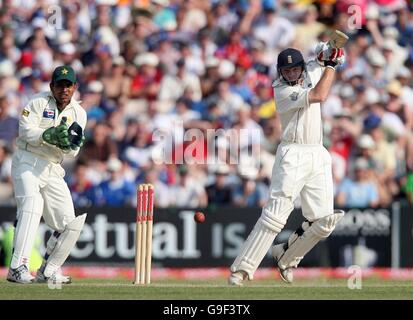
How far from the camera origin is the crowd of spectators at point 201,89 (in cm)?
1730

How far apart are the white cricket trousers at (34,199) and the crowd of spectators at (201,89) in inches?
190

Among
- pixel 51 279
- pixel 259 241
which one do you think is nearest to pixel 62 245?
pixel 51 279

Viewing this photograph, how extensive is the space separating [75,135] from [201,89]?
7383mm

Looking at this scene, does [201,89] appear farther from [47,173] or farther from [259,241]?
[259,241]

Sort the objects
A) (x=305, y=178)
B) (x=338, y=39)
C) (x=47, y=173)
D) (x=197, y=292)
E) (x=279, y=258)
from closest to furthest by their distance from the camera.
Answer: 1. (x=197, y=292)
2. (x=338, y=39)
3. (x=305, y=178)
4. (x=47, y=173)
5. (x=279, y=258)

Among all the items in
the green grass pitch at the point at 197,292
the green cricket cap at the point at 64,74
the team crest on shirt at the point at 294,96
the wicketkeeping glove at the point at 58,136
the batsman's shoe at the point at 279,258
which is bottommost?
the green grass pitch at the point at 197,292

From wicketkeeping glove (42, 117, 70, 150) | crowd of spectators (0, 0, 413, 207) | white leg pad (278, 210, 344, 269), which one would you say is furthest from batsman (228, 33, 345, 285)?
crowd of spectators (0, 0, 413, 207)

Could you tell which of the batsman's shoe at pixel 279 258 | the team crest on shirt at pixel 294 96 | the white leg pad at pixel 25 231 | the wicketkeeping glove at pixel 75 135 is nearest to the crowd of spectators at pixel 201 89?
the batsman's shoe at pixel 279 258

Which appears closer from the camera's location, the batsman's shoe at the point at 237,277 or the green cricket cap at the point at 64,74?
the green cricket cap at the point at 64,74

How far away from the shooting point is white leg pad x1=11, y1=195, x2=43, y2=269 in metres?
11.8

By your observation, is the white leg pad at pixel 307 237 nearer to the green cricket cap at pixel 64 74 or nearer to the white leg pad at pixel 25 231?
the white leg pad at pixel 25 231

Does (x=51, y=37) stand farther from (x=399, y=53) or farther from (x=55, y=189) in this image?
(x=55, y=189)

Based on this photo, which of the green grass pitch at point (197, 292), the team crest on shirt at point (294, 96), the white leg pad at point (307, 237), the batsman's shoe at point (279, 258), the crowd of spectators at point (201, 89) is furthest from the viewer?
the crowd of spectators at point (201, 89)

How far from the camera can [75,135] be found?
11.7 m
